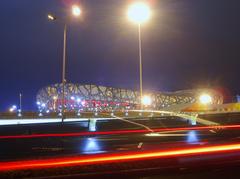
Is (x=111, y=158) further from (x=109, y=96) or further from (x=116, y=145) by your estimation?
(x=109, y=96)

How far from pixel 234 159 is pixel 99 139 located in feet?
18.6

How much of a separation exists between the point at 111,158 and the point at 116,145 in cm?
317

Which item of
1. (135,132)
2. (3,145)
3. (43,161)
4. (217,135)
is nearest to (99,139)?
(135,132)

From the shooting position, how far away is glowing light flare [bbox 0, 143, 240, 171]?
8523mm

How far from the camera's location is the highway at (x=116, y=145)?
9148mm

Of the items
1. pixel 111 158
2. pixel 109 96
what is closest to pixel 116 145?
pixel 111 158

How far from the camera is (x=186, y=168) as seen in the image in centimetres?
864

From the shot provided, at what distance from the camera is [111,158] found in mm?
9266

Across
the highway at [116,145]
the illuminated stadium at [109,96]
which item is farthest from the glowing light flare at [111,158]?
the illuminated stadium at [109,96]

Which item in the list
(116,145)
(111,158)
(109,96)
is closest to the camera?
(111,158)

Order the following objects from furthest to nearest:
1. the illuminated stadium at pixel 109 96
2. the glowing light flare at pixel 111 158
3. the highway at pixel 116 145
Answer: the illuminated stadium at pixel 109 96 < the highway at pixel 116 145 < the glowing light flare at pixel 111 158

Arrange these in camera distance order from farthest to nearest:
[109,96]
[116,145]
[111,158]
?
[109,96], [116,145], [111,158]

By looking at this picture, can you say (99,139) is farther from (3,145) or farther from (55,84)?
(55,84)

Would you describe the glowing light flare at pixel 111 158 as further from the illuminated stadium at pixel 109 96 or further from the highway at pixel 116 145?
the illuminated stadium at pixel 109 96
